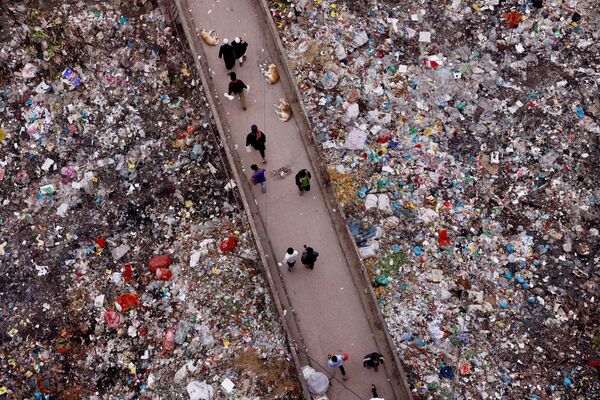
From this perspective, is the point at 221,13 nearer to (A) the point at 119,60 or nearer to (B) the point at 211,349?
(A) the point at 119,60

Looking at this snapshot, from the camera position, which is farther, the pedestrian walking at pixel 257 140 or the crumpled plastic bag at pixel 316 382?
the pedestrian walking at pixel 257 140

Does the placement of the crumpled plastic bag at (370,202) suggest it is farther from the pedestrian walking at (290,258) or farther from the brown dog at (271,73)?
the brown dog at (271,73)

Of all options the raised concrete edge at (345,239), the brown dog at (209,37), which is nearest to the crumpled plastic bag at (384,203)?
the raised concrete edge at (345,239)

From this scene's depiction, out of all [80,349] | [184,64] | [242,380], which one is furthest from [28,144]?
[242,380]

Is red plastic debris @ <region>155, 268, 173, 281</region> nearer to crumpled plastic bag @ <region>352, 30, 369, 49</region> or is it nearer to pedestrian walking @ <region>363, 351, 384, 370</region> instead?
pedestrian walking @ <region>363, 351, 384, 370</region>

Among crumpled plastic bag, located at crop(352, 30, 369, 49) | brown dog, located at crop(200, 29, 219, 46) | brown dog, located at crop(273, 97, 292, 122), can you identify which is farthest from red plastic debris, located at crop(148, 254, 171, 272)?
crumpled plastic bag, located at crop(352, 30, 369, 49)

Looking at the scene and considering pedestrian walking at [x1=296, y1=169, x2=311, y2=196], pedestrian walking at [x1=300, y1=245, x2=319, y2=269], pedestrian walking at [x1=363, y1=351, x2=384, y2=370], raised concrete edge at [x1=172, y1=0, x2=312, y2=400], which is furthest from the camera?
pedestrian walking at [x1=296, y1=169, x2=311, y2=196]

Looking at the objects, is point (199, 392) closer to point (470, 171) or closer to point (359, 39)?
point (470, 171)
